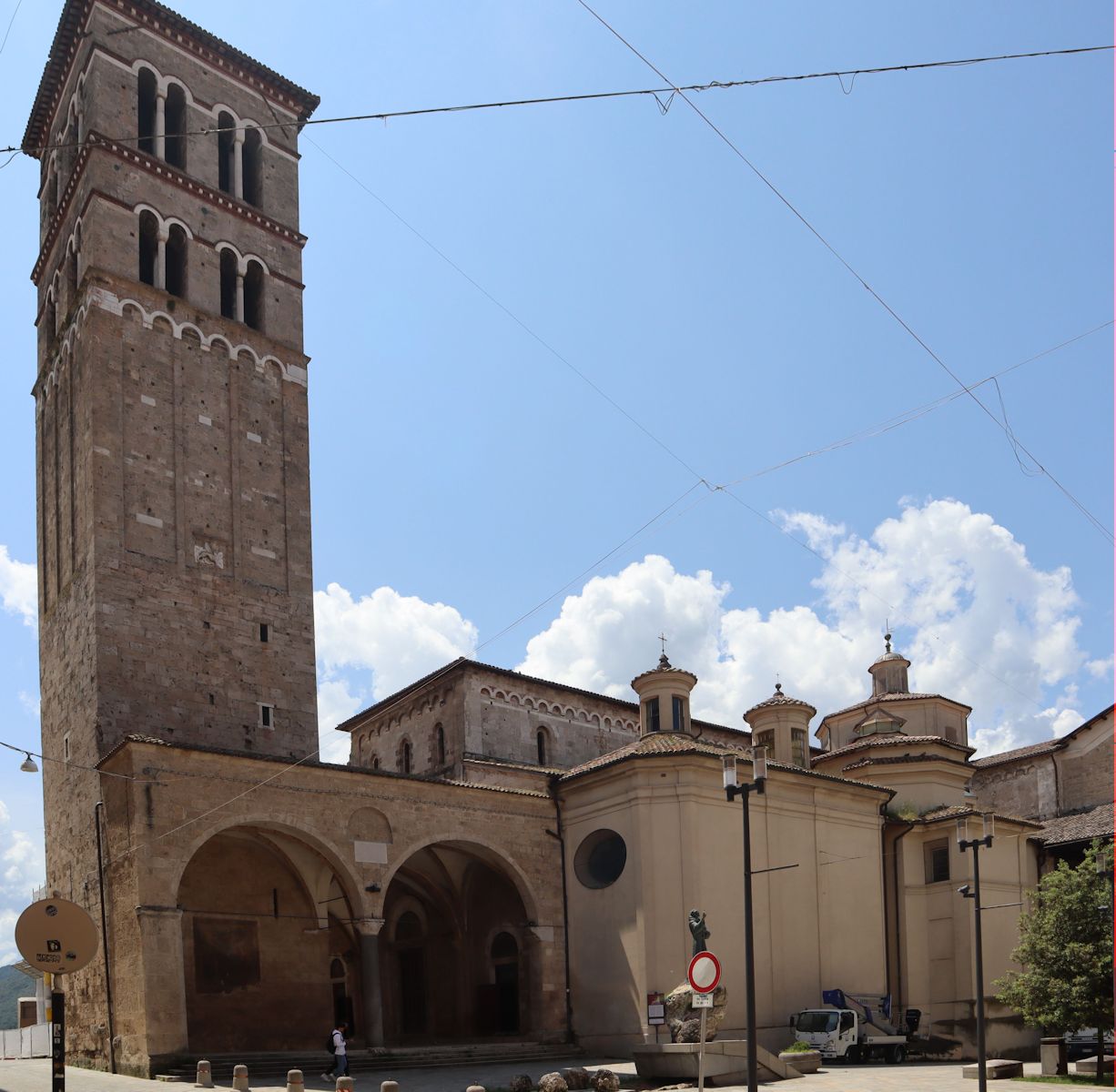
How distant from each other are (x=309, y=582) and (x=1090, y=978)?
21274 mm

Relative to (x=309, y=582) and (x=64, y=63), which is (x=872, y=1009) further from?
(x=64, y=63)

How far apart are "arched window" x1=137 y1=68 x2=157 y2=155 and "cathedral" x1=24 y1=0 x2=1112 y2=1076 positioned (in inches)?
4.3

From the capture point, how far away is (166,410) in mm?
31672

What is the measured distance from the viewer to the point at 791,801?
33156 mm

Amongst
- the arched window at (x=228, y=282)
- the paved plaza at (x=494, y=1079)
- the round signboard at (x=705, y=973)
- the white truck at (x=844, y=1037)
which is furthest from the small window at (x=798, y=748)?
the round signboard at (x=705, y=973)

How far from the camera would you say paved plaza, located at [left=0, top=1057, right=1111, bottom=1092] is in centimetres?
2130

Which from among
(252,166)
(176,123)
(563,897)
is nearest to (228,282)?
(252,166)

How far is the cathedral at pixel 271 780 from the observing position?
89.1 ft

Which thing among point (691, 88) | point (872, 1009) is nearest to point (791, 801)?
point (872, 1009)

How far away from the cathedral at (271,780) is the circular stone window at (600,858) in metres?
0.09

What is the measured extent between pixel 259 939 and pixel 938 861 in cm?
1984

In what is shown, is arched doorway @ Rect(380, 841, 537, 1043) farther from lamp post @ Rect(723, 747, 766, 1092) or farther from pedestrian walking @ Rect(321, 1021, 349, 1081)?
lamp post @ Rect(723, 747, 766, 1092)

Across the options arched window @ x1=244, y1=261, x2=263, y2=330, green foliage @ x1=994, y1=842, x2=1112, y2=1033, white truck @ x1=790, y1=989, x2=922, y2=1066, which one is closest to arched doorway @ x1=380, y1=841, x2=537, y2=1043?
white truck @ x1=790, y1=989, x2=922, y2=1066

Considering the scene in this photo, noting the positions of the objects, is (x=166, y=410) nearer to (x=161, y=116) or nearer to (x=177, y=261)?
(x=177, y=261)
